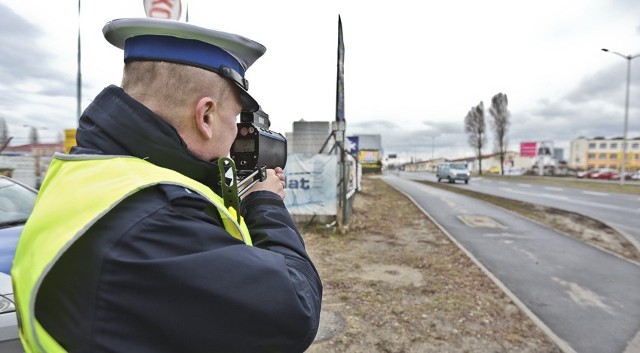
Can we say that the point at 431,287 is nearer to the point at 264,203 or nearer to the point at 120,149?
the point at 264,203

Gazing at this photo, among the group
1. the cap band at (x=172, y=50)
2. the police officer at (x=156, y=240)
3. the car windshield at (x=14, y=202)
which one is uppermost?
the cap band at (x=172, y=50)

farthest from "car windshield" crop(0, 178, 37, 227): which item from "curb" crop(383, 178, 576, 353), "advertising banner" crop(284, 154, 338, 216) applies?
"advertising banner" crop(284, 154, 338, 216)

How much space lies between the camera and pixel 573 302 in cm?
479

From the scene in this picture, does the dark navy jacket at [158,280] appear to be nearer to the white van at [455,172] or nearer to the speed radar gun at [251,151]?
the speed radar gun at [251,151]

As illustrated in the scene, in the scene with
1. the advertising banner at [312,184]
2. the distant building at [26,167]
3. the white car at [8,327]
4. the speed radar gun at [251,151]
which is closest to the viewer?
the speed radar gun at [251,151]

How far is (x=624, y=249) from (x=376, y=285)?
635cm

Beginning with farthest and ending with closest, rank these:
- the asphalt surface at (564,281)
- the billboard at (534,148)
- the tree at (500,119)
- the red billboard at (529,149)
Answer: the red billboard at (529,149) → the billboard at (534,148) → the tree at (500,119) → the asphalt surface at (564,281)

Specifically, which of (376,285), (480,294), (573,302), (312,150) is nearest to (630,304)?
(573,302)

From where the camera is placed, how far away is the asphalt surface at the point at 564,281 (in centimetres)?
394

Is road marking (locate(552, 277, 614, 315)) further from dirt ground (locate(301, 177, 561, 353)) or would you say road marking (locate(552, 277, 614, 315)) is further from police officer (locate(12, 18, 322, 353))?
police officer (locate(12, 18, 322, 353))

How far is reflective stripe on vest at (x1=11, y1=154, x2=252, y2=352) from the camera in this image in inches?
32.8

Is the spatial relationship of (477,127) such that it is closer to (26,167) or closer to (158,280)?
(26,167)

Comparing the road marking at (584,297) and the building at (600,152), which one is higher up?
the building at (600,152)

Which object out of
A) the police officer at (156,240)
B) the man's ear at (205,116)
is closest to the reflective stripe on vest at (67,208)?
the police officer at (156,240)
